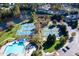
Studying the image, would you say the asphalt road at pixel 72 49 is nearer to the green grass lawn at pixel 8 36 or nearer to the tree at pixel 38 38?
the tree at pixel 38 38

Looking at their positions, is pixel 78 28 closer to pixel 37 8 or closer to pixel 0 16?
pixel 37 8

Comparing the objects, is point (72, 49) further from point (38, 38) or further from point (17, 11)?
point (17, 11)

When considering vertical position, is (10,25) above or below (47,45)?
above

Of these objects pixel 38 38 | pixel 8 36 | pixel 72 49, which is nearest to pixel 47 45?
pixel 38 38

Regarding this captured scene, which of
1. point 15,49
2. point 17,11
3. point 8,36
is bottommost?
point 15,49

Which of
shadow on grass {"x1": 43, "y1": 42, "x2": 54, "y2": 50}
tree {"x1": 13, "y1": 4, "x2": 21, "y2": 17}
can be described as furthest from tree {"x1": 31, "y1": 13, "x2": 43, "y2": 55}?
tree {"x1": 13, "y1": 4, "x2": 21, "y2": 17}

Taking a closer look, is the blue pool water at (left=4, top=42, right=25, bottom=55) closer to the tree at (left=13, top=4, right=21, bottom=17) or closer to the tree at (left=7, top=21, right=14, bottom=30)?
the tree at (left=7, top=21, right=14, bottom=30)

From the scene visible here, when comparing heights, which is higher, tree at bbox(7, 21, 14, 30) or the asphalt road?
tree at bbox(7, 21, 14, 30)

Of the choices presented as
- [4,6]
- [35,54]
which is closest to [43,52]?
[35,54]
